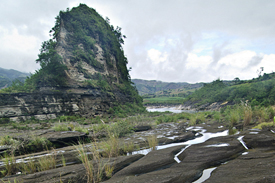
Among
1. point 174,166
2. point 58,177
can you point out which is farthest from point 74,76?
point 174,166

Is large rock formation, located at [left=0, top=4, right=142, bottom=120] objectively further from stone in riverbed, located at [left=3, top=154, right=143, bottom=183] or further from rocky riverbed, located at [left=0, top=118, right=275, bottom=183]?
stone in riverbed, located at [left=3, top=154, right=143, bottom=183]

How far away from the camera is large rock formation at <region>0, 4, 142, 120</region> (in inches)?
846

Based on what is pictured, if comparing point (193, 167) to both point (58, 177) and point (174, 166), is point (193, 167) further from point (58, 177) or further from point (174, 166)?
point (58, 177)

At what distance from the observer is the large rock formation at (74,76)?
21500 millimetres

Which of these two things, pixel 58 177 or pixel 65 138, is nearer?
pixel 58 177

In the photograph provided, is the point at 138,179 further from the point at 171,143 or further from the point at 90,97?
the point at 90,97

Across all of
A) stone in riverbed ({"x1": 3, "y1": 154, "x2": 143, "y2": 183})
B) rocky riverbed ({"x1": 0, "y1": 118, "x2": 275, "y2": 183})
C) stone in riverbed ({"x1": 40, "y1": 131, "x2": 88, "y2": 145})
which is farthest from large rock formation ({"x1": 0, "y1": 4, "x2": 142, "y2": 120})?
stone in riverbed ({"x1": 3, "y1": 154, "x2": 143, "y2": 183})

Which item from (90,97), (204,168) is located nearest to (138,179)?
(204,168)

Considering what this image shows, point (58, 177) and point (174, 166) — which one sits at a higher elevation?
point (58, 177)

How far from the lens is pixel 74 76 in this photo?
30188 millimetres

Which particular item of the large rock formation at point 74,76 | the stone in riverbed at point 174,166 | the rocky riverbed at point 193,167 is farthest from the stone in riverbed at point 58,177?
the large rock formation at point 74,76

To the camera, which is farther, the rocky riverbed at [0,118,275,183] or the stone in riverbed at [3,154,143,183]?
the stone in riverbed at [3,154,143,183]

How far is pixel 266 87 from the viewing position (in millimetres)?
41906

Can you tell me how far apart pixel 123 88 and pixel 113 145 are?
36.4 m
